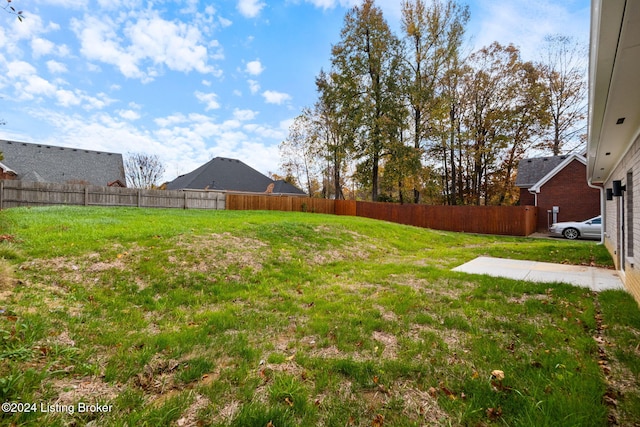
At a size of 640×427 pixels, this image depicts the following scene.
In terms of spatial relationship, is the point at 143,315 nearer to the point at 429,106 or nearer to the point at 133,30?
the point at 133,30

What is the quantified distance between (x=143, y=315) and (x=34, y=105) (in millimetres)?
17424

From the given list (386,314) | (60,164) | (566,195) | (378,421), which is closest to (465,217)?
(566,195)

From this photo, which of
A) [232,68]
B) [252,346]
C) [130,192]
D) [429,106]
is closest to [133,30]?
[232,68]

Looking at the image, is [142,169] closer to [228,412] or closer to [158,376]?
[158,376]

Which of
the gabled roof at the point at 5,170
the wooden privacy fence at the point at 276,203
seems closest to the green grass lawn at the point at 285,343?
the wooden privacy fence at the point at 276,203

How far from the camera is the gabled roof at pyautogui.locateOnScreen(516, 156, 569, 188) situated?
20.2 meters

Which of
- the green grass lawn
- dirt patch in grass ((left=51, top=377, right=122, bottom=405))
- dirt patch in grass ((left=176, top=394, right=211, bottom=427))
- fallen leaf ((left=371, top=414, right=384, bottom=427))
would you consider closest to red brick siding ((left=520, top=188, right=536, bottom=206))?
the green grass lawn

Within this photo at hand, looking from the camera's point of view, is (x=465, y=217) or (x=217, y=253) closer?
(x=217, y=253)

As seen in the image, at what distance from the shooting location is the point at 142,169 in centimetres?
3359

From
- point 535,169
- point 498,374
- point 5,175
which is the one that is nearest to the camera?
point 498,374

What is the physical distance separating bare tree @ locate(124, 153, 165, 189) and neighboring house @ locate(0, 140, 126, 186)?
7560 millimetres

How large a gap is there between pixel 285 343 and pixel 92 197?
1651cm

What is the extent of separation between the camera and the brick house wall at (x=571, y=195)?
17156 mm

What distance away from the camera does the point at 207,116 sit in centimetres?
2219
